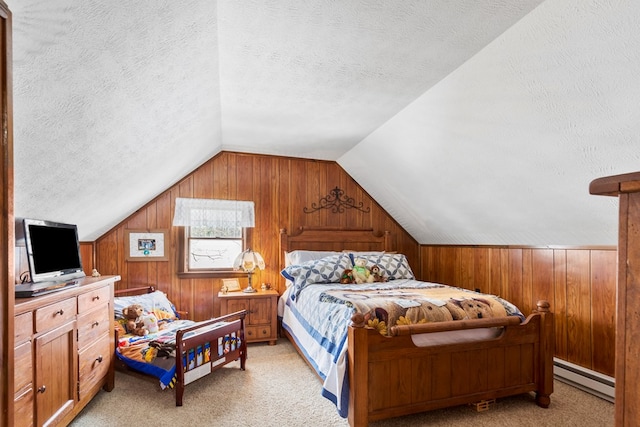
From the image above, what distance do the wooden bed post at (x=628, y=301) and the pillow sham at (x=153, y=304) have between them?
347cm

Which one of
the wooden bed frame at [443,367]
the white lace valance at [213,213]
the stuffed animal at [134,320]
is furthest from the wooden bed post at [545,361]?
the stuffed animal at [134,320]

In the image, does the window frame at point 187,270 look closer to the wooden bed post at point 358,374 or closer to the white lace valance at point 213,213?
the white lace valance at point 213,213

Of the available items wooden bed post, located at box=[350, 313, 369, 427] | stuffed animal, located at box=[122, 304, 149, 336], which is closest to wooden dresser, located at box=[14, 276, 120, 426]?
stuffed animal, located at box=[122, 304, 149, 336]

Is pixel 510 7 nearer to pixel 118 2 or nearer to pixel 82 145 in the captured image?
pixel 118 2

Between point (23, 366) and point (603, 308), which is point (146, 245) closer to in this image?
point (23, 366)

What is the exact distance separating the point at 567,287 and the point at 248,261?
9.84 ft

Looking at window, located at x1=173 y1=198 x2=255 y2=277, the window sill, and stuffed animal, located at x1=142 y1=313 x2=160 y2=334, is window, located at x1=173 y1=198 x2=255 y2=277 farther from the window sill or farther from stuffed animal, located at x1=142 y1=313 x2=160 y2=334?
stuffed animal, located at x1=142 y1=313 x2=160 y2=334

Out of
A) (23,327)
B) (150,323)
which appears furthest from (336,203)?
(23,327)

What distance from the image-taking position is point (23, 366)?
162 cm

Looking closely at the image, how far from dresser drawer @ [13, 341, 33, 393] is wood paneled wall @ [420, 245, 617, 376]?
3.64 meters

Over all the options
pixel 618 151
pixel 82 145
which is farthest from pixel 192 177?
pixel 618 151

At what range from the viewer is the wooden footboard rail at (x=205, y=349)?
246 centimetres

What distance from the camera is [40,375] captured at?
175cm

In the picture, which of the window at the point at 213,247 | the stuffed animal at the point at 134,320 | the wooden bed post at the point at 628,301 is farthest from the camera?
the window at the point at 213,247
